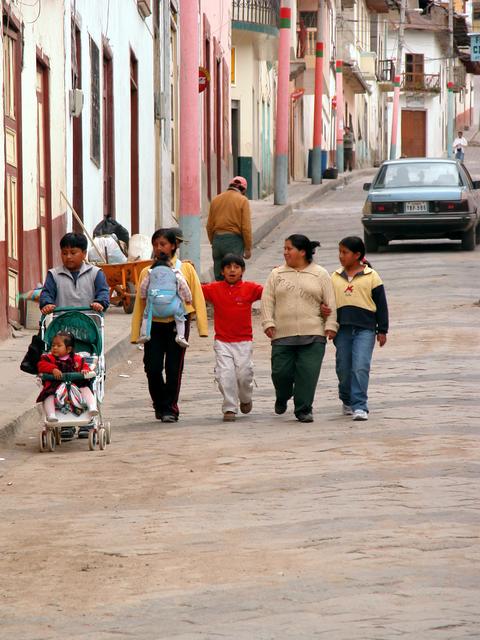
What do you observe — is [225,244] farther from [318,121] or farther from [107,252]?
[318,121]

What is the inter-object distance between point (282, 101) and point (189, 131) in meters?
18.6

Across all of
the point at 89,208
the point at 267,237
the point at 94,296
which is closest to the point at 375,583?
the point at 94,296

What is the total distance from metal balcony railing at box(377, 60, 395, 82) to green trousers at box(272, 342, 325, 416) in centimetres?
7634

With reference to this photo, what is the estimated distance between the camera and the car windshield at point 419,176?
25531 mm

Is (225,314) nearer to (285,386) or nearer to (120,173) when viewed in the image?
(285,386)

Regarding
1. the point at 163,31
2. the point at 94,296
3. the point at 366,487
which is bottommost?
the point at 366,487

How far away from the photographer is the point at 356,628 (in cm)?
558

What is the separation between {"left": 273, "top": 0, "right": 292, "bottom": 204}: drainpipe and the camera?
37344 millimetres

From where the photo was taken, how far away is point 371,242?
2578 centimetres

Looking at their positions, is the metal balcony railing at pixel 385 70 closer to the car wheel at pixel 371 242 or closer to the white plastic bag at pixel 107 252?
the car wheel at pixel 371 242

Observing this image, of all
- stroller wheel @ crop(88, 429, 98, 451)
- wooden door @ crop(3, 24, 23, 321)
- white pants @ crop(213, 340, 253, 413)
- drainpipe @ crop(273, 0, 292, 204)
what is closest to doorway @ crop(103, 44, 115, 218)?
wooden door @ crop(3, 24, 23, 321)

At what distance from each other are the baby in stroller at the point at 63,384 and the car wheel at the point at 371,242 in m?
15.6

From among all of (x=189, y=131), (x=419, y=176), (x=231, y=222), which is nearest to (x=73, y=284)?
(x=231, y=222)

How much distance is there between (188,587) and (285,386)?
5146 millimetres
